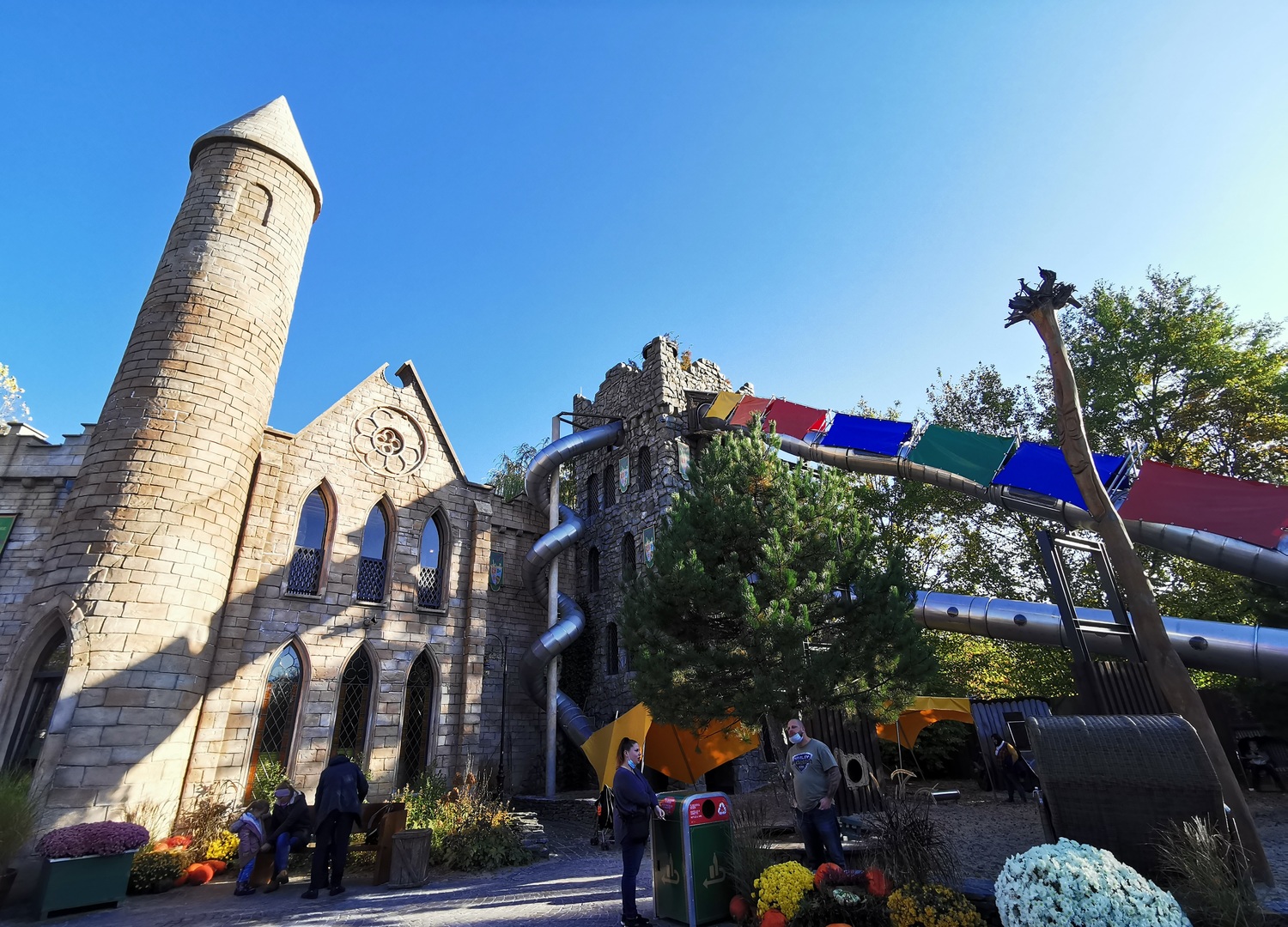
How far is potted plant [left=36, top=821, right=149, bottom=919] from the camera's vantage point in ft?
24.2

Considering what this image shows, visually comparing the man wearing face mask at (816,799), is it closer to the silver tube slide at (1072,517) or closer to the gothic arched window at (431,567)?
the silver tube slide at (1072,517)

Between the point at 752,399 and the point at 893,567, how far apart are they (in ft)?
27.3

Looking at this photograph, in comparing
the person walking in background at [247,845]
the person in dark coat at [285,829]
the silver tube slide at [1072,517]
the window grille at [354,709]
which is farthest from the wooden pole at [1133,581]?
the window grille at [354,709]

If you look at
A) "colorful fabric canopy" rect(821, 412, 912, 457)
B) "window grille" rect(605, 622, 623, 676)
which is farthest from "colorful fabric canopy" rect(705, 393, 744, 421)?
"window grille" rect(605, 622, 623, 676)

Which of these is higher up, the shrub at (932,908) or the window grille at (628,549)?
the window grille at (628,549)

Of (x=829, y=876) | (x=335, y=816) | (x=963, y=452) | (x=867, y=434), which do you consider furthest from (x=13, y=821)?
(x=963, y=452)

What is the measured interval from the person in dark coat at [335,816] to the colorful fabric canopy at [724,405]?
13833mm

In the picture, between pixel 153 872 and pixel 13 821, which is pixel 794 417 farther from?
pixel 13 821

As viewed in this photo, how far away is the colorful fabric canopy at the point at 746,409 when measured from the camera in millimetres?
18234

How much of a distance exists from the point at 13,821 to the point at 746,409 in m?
16.4

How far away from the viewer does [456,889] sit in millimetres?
8469

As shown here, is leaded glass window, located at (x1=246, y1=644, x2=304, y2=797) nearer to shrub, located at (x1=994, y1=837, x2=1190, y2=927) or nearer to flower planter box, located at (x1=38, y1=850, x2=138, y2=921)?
flower planter box, located at (x1=38, y1=850, x2=138, y2=921)

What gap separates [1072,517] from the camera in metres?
13.4

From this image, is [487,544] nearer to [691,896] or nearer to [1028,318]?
[691,896]
